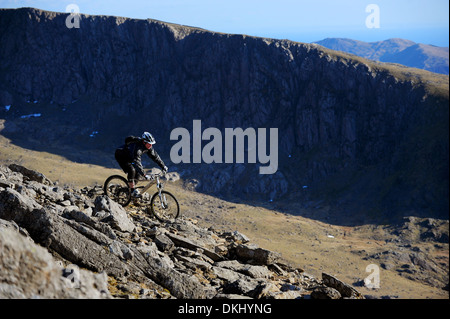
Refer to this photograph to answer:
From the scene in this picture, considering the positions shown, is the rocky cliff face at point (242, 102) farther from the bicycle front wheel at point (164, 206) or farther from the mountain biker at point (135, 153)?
the mountain biker at point (135, 153)

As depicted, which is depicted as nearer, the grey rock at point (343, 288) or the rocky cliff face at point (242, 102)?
the grey rock at point (343, 288)

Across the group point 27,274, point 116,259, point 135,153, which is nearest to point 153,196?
point 135,153

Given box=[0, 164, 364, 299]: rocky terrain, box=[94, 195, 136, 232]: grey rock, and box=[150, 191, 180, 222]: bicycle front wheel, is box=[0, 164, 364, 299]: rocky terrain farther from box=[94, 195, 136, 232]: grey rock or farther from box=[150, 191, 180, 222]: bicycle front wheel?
box=[150, 191, 180, 222]: bicycle front wheel

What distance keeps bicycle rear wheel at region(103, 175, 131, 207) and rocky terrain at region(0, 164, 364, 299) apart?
819 millimetres

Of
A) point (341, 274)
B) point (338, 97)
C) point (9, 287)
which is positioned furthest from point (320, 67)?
point (9, 287)

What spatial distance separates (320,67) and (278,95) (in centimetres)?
1980

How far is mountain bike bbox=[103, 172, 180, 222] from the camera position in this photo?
1989 centimetres

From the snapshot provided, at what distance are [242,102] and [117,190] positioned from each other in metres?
135

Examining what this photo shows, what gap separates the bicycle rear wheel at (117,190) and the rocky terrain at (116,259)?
82cm

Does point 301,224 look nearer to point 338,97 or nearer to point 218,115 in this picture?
point 338,97

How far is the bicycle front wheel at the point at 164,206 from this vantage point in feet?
66.6

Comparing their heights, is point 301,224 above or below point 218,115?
below

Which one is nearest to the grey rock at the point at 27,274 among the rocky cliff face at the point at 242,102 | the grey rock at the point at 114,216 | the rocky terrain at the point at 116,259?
the rocky terrain at the point at 116,259

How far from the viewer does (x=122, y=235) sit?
15891mm
